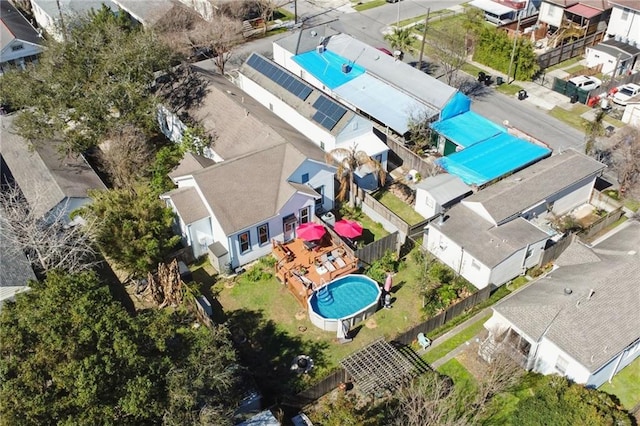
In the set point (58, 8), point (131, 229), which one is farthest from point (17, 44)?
point (131, 229)

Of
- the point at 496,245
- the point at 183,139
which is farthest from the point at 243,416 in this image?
the point at 183,139

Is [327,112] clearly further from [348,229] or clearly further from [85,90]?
[85,90]

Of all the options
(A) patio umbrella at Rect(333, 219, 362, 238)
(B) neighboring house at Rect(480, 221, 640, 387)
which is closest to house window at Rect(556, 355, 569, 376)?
(B) neighboring house at Rect(480, 221, 640, 387)

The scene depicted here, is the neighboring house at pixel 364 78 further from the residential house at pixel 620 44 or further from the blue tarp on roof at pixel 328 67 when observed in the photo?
the residential house at pixel 620 44

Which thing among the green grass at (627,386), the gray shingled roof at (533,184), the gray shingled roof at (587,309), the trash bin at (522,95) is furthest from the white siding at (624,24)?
the green grass at (627,386)

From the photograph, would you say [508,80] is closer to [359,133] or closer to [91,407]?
[359,133]

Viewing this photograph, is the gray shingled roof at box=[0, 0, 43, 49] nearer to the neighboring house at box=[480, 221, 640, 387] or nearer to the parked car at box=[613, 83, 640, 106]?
the neighboring house at box=[480, 221, 640, 387]
